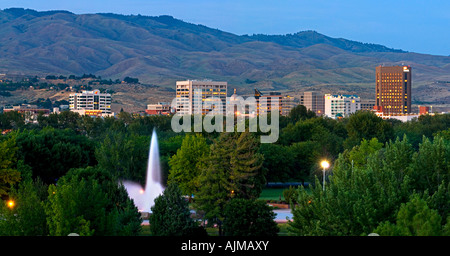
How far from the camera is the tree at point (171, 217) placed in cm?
3569

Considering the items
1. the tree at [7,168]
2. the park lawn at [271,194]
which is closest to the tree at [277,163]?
the park lawn at [271,194]

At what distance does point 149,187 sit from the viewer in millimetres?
54250

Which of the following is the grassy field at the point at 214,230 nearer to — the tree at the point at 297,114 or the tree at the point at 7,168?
the tree at the point at 7,168

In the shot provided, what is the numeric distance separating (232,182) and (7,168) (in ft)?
47.2

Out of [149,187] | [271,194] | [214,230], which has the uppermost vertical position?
[149,187]

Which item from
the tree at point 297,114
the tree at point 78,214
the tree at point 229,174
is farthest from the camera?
the tree at point 297,114

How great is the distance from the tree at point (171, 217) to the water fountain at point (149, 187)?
11.2 m

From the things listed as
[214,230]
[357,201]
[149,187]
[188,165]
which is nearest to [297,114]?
[188,165]

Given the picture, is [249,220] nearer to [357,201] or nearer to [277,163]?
[357,201]

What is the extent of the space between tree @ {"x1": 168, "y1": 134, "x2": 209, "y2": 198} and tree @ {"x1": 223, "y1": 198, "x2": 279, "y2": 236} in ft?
60.5

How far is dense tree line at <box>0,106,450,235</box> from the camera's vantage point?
27375 millimetres

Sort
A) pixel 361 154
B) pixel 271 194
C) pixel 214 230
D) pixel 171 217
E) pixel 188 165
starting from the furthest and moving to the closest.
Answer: pixel 271 194 < pixel 361 154 < pixel 188 165 < pixel 214 230 < pixel 171 217
